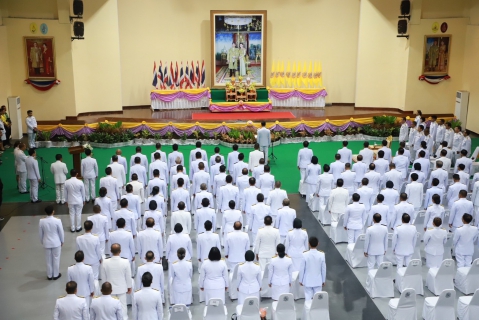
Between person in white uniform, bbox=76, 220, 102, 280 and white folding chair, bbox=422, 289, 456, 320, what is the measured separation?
583 cm

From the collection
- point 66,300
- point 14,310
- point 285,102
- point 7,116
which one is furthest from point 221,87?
point 66,300

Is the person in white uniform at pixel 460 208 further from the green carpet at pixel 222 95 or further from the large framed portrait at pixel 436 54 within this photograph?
the green carpet at pixel 222 95

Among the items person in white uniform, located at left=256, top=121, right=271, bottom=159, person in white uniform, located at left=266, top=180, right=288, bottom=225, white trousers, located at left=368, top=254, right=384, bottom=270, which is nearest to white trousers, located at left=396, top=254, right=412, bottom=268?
white trousers, located at left=368, top=254, right=384, bottom=270

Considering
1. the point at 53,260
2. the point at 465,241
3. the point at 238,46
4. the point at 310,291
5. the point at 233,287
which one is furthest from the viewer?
the point at 238,46

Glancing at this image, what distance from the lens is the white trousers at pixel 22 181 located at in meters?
16.0

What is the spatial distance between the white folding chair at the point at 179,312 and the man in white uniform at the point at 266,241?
7.58ft

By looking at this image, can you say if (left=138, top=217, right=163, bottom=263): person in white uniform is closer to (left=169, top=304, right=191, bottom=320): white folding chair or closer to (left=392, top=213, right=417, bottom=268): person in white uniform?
(left=169, top=304, right=191, bottom=320): white folding chair

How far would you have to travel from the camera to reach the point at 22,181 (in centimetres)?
1614

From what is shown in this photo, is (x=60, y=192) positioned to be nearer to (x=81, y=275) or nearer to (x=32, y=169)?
(x=32, y=169)

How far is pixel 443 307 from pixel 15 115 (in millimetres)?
17763

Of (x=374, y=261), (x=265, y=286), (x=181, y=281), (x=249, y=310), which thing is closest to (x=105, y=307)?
(x=181, y=281)

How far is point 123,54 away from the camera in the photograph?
25.6 metres

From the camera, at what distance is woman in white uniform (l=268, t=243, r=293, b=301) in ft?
30.9

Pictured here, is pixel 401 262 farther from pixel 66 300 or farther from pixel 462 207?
pixel 66 300
